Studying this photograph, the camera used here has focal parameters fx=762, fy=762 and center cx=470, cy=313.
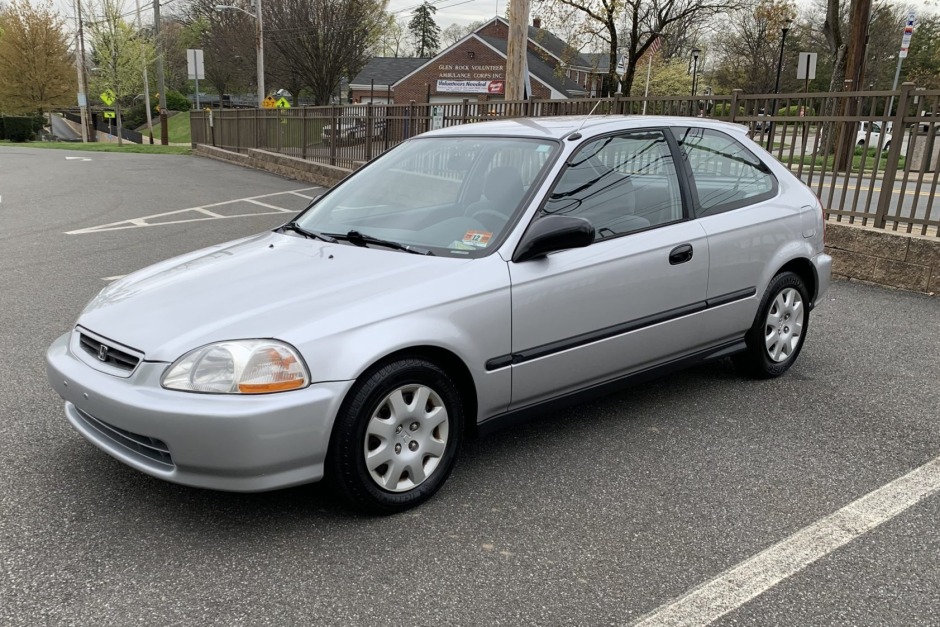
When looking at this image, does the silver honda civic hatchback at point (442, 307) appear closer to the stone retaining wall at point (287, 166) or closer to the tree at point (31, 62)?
the stone retaining wall at point (287, 166)

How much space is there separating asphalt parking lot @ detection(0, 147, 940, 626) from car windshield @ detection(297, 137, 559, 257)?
1.09 metres

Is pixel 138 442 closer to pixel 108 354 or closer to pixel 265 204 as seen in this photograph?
pixel 108 354

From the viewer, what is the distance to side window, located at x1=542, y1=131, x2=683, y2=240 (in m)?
3.72

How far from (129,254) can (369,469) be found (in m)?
6.61

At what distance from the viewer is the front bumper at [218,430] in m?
2.69

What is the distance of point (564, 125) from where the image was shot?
4035 mm

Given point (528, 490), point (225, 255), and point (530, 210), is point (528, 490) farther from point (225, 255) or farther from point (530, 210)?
point (225, 255)

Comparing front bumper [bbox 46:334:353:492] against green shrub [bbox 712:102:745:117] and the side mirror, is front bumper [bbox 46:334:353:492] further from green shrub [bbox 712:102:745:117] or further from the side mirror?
green shrub [bbox 712:102:745:117]

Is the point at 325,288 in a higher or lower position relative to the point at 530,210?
lower

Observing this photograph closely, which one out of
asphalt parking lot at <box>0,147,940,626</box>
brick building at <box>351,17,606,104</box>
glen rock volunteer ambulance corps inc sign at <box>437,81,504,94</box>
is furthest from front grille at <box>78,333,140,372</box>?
glen rock volunteer ambulance corps inc sign at <box>437,81,504,94</box>

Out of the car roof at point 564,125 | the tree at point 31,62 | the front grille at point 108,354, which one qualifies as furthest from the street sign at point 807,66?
the tree at point 31,62

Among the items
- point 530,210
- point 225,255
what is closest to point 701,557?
point 530,210

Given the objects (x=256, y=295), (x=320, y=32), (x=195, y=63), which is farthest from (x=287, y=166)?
(x=320, y=32)

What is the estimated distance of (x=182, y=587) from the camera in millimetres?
2615
